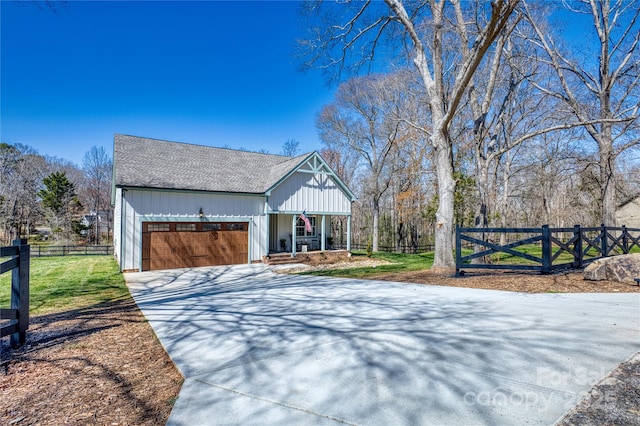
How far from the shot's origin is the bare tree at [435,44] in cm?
991

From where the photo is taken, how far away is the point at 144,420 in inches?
97.5

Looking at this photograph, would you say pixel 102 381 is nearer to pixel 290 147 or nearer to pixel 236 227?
pixel 236 227

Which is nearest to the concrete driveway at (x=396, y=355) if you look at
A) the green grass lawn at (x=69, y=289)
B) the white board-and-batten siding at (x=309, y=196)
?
the green grass lawn at (x=69, y=289)

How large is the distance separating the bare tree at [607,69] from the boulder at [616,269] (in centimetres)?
932

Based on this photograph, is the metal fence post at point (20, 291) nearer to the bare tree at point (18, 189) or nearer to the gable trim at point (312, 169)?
the gable trim at point (312, 169)

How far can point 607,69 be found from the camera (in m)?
14.5

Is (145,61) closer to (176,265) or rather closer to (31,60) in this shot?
(31,60)

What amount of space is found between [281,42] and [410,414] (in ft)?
55.6

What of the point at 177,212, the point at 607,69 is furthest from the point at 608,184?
the point at 177,212

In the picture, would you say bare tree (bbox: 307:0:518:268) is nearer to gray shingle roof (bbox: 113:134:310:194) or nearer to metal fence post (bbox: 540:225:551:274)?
metal fence post (bbox: 540:225:551:274)

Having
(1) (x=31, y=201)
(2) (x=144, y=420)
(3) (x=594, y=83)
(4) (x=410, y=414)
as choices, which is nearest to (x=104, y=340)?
(2) (x=144, y=420)

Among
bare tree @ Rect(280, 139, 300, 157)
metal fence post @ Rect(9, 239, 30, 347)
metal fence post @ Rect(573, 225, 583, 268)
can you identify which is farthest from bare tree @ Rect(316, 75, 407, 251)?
metal fence post @ Rect(9, 239, 30, 347)

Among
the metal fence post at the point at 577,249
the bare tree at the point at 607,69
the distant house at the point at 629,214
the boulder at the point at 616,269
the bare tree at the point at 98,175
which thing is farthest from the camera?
the bare tree at the point at 98,175

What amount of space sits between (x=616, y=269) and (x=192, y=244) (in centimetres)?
1413
